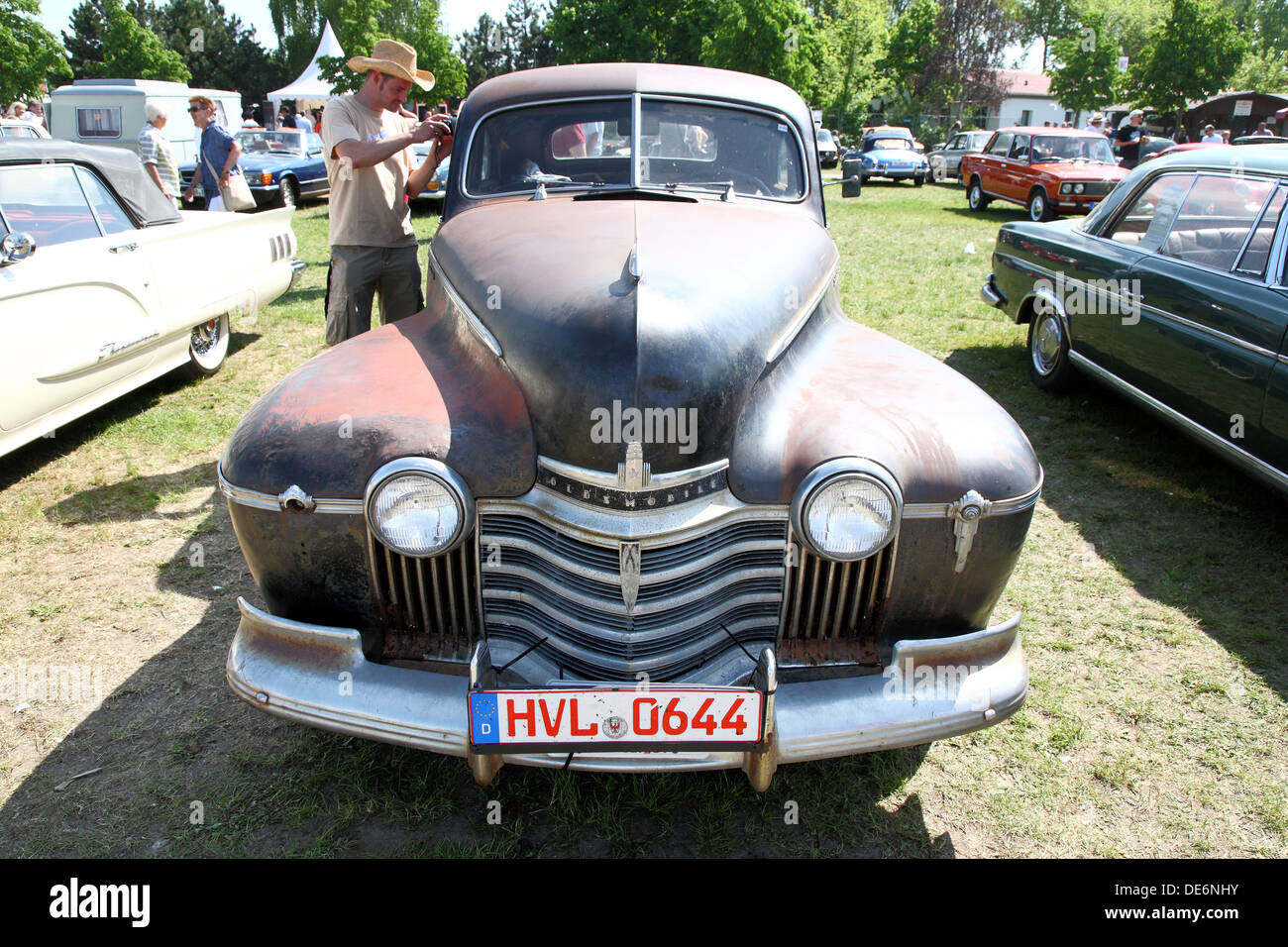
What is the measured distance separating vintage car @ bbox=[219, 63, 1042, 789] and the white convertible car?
9.53 ft

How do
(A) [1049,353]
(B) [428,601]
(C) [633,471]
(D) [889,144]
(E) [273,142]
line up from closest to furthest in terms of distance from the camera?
(C) [633,471] < (B) [428,601] < (A) [1049,353] < (E) [273,142] < (D) [889,144]

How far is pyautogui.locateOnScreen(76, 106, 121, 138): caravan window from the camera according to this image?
18438 mm

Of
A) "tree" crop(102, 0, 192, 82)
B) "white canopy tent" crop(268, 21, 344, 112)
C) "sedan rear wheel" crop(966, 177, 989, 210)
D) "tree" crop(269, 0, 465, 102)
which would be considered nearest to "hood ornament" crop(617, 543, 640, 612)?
"sedan rear wheel" crop(966, 177, 989, 210)

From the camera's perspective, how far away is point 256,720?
9.96 feet

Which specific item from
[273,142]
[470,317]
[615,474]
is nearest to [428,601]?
[615,474]

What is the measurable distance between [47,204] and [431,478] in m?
4.50

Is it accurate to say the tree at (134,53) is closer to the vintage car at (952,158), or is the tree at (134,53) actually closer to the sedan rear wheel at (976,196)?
the vintage car at (952,158)

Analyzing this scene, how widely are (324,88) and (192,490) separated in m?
29.2

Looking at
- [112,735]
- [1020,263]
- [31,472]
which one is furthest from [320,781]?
[1020,263]

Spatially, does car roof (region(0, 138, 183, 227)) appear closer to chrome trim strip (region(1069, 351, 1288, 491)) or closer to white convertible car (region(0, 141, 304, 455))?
white convertible car (region(0, 141, 304, 455))

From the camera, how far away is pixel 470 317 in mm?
2771

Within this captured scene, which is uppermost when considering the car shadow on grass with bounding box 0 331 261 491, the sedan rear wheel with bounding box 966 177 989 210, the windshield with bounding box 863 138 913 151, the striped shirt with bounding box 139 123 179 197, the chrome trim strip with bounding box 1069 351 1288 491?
the windshield with bounding box 863 138 913 151

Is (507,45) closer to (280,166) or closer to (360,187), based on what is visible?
(280,166)
